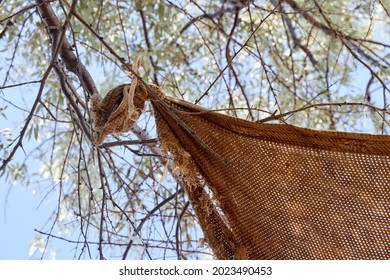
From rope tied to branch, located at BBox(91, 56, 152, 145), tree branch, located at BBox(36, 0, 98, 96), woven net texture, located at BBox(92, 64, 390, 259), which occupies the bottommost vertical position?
woven net texture, located at BBox(92, 64, 390, 259)

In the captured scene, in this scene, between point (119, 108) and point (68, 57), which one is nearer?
point (119, 108)

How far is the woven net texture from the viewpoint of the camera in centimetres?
109

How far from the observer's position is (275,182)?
1.14 meters

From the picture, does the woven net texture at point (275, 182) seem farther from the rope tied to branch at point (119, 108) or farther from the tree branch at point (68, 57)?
the tree branch at point (68, 57)

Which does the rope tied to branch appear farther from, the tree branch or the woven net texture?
the tree branch

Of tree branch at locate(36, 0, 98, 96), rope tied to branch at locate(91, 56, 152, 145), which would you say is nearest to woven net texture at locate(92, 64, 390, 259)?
rope tied to branch at locate(91, 56, 152, 145)

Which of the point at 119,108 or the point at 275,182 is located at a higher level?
the point at 119,108

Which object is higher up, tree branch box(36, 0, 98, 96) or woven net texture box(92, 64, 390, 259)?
tree branch box(36, 0, 98, 96)

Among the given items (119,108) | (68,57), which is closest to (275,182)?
(119,108)

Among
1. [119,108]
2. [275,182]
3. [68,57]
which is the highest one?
[68,57]

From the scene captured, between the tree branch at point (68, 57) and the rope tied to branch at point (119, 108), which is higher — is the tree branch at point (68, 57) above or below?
above

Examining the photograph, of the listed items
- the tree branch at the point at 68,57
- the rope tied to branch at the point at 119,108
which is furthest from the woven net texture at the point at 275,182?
the tree branch at the point at 68,57

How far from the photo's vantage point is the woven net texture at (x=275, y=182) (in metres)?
1.09

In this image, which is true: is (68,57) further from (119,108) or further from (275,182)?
(275,182)
